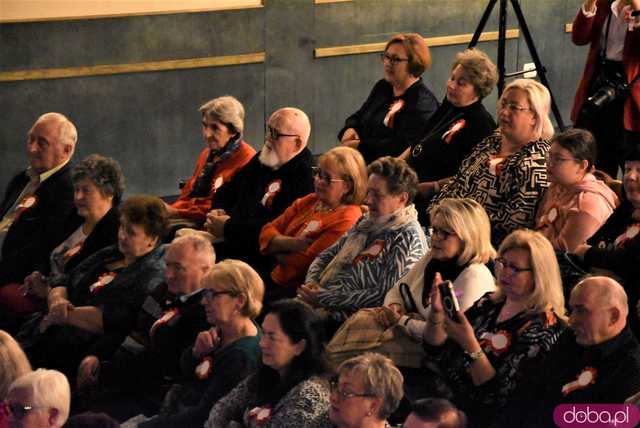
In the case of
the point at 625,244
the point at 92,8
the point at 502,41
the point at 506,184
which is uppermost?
the point at 92,8

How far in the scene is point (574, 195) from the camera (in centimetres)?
496

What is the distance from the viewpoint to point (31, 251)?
228 inches

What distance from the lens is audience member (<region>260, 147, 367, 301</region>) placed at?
5.32 meters

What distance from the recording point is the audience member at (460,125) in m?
5.93

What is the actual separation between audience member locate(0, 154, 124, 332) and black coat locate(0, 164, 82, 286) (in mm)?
100

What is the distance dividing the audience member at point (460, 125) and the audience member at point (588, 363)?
1.97 metres

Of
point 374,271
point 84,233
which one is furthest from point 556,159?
point 84,233

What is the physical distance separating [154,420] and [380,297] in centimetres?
92

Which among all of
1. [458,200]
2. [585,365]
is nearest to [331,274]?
[458,200]

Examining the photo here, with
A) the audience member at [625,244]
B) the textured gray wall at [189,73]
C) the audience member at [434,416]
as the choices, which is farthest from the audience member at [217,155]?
the audience member at [434,416]

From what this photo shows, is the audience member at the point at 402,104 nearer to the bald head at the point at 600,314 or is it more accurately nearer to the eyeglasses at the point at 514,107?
the eyeglasses at the point at 514,107

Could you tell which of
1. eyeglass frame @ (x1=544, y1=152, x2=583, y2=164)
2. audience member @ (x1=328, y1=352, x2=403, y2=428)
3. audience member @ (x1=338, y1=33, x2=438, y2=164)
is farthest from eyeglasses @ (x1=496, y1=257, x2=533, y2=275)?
audience member @ (x1=338, y1=33, x2=438, y2=164)

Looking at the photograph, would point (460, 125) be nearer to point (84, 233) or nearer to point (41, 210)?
point (84, 233)

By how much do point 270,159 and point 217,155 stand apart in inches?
22.1
